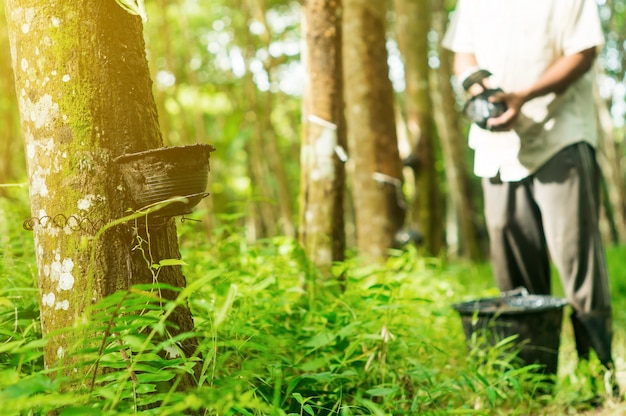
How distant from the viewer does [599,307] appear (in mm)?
3377

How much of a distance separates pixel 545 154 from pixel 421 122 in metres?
5.20

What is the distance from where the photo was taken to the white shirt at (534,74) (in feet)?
11.2

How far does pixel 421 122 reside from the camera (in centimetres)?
858

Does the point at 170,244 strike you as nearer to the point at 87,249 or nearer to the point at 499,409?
the point at 87,249

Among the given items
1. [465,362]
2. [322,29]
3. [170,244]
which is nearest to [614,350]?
[465,362]

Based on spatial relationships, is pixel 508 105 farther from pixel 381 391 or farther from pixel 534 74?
pixel 381 391

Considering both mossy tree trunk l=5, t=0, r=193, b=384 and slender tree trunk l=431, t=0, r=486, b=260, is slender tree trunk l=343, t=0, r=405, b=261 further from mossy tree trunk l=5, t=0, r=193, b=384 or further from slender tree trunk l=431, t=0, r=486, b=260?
slender tree trunk l=431, t=0, r=486, b=260

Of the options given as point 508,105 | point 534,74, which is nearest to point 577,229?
point 508,105

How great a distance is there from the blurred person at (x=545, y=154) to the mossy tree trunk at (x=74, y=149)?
210cm

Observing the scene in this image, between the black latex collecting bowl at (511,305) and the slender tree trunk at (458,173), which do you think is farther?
the slender tree trunk at (458,173)

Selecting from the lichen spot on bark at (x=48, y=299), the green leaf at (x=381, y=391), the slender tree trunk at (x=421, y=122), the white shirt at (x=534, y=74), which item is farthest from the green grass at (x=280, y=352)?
the slender tree trunk at (x=421, y=122)

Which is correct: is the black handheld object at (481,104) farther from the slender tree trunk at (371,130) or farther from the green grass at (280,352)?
the slender tree trunk at (371,130)

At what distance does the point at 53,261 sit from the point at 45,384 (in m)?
0.78

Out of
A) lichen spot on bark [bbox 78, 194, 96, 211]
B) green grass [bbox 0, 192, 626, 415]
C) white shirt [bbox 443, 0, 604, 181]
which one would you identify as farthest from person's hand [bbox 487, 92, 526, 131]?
lichen spot on bark [bbox 78, 194, 96, 211]
